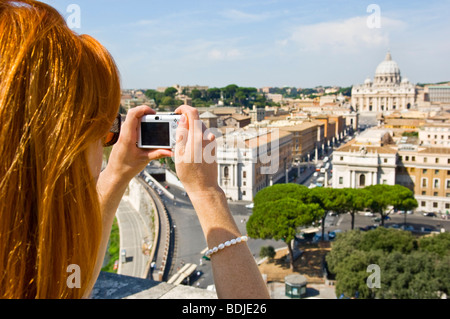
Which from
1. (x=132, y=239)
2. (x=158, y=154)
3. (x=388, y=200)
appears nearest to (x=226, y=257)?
(x=158, y=154)

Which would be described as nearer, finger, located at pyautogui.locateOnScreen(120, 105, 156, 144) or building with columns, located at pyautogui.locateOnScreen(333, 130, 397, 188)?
finger, located at pyautogui.locateOnScreen(120, 105, 156, 144)

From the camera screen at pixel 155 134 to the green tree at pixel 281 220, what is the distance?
35.2ft

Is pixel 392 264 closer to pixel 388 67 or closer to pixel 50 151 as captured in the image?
pixel 50 151

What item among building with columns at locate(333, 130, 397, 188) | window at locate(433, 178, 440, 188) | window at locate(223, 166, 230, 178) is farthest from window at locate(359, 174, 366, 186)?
window at locate(223, 166, 230, 178)

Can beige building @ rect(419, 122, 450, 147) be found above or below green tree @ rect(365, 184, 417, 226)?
above

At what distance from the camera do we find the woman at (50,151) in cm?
55

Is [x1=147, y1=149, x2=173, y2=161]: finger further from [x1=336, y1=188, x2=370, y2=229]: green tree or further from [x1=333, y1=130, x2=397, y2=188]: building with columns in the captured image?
[x1=333, y1=130, x2=397, y2=188]: building with columns

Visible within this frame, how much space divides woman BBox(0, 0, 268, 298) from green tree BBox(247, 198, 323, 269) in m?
11.0

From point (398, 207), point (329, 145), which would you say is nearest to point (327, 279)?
point (398, 207)

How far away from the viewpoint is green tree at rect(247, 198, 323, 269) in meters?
11.6

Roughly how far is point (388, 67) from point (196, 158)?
6008 cm

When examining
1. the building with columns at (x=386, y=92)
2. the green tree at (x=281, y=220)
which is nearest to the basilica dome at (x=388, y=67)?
the building with columns at (x=386, y=92)

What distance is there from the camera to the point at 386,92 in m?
54.0

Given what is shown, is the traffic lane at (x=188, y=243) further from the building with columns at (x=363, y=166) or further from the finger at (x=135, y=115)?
the finger at (x=135, y=115)
